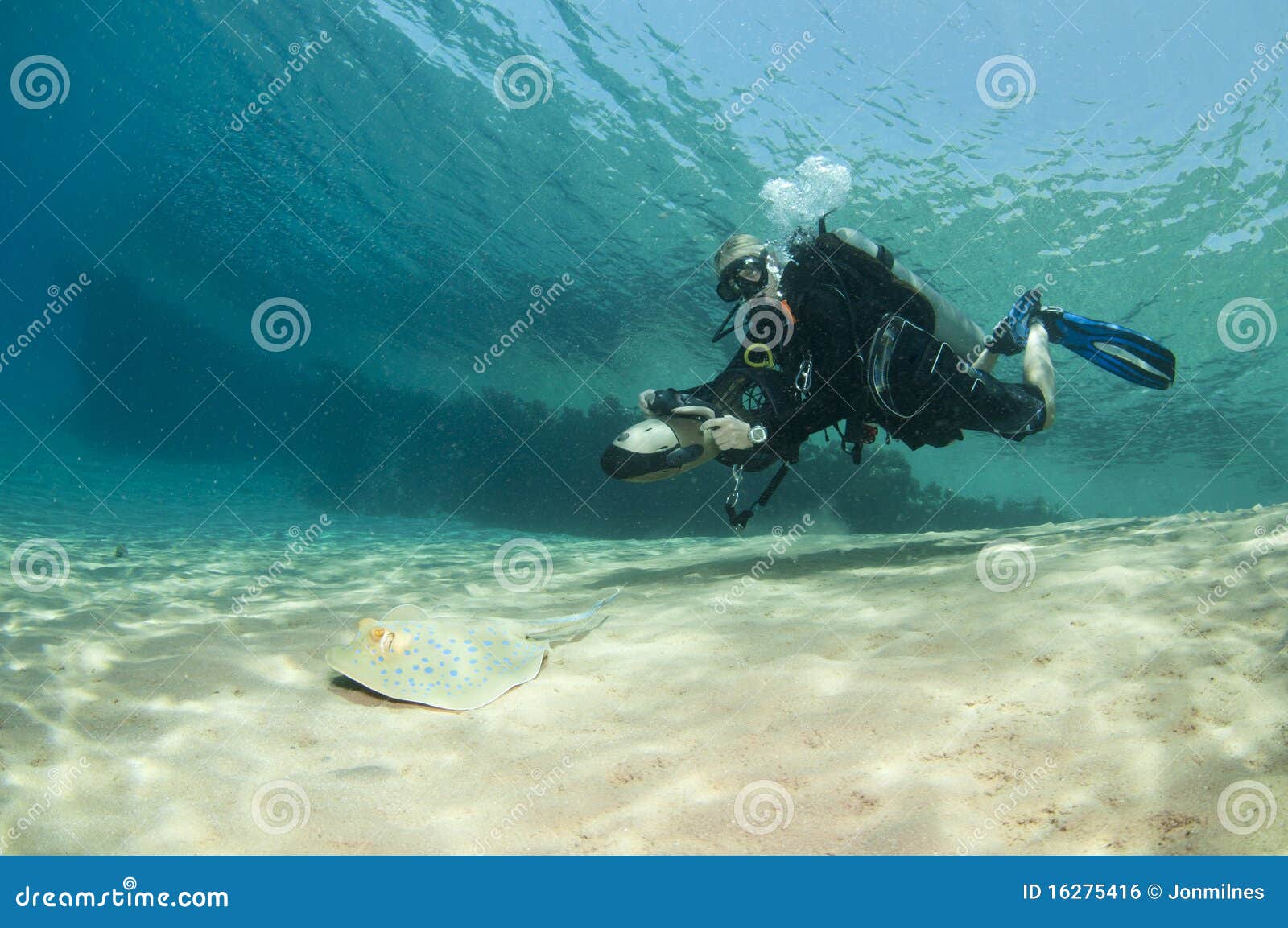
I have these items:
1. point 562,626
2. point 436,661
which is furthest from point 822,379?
point 436,661

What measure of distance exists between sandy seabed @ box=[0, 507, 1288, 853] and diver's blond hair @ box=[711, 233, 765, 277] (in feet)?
9.98

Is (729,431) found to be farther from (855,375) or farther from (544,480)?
(544,480)

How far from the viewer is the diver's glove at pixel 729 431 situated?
190 inches

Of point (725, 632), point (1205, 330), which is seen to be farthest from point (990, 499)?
point (725, 632)

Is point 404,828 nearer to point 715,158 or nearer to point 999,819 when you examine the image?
point 999,819

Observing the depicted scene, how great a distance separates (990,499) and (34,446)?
65.5 meters

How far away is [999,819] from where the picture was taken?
2033 millimetres

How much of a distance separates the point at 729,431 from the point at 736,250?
1864mm

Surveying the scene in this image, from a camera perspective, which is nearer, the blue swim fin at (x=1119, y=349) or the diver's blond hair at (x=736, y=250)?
the diver's blond hair at (x=736, y=250)

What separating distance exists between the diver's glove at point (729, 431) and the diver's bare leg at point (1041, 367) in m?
2.81

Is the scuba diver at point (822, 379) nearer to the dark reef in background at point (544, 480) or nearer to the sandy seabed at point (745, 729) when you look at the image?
the sandy seabed at point (745, 729)

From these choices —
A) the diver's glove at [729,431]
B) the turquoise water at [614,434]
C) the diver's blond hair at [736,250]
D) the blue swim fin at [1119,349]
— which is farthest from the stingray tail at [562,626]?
the blue swim fin at [1119,349]

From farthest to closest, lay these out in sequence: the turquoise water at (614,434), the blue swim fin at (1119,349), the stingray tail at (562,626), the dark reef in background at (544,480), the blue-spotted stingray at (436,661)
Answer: the dark reef in background at (544,480)
the blue swim fin at (1119,349)
the stingray tail at (562,626)
the blue-spotted stingray at (436,661)
the turquoise water at (614,434)

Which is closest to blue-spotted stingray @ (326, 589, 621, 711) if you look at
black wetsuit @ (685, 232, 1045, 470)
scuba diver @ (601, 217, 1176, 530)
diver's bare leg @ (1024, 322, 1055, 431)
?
scuba diver @ (601, 217, 1176, 530)
